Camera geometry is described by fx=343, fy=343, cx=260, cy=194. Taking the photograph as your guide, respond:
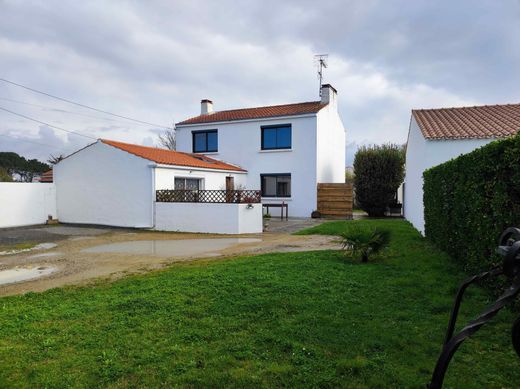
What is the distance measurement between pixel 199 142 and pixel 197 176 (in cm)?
738

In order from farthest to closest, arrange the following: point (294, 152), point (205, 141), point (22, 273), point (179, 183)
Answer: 1. point (205, 141)
2. point (294, 152)
3. point (179, 183)
4. point (22, 273)

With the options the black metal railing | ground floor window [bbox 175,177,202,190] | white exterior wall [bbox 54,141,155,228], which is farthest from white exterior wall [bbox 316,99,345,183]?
white exterior wall [bbox 54,141,155,228]

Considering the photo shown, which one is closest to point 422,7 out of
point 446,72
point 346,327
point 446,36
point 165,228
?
point 446,36

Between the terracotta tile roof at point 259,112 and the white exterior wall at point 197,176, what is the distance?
415 cm

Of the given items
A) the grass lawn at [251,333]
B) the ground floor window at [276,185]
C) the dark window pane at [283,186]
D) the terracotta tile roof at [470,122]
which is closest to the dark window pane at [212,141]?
the ground floor window at [276,185]

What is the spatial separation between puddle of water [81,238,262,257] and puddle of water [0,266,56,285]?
2.29 m

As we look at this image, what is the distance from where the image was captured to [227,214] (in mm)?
14094

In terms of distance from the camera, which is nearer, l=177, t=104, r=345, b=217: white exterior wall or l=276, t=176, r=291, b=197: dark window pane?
l=177, t=104, r=345, b=217: white exterior wall

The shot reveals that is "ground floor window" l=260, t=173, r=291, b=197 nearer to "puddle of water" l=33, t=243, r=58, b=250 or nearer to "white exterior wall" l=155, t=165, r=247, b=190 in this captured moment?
"white exterior wall" l=155, t=165, r=247, b=190

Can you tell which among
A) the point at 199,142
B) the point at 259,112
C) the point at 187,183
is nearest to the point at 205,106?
the point at 199,142

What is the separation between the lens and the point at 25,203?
663 inches

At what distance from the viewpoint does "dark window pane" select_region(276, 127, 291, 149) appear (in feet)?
72.0

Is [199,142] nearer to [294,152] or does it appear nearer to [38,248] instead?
[294,152]

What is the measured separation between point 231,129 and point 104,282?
18.2 meters
